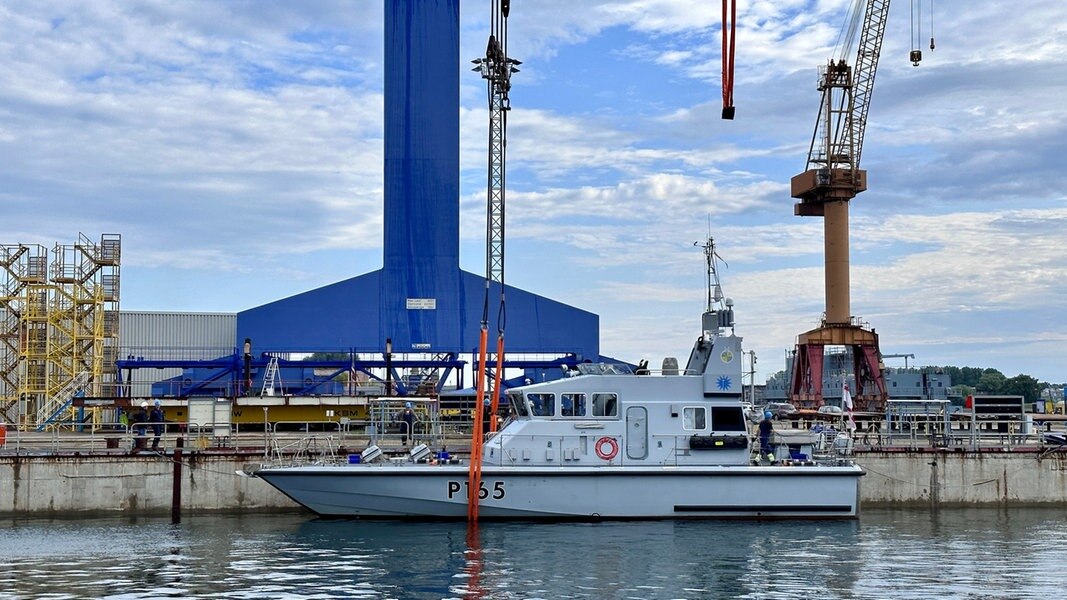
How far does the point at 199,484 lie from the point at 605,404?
9897 mm

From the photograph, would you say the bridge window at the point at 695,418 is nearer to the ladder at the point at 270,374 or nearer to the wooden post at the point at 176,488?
the wooden post at the point at 176,488

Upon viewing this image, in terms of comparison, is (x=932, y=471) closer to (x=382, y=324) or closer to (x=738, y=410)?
(x=738, y=410)

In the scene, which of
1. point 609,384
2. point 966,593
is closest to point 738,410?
point 609,384

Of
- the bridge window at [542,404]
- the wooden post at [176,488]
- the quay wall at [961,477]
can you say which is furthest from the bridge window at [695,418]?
the wooden post at [176,488]

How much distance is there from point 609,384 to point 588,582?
761 cm

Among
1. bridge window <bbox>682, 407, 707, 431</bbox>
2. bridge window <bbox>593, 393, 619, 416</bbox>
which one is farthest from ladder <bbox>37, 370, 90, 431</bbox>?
bridge window <bbox>682, 407, 707, 431</bbox>

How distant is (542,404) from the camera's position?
2500 cm

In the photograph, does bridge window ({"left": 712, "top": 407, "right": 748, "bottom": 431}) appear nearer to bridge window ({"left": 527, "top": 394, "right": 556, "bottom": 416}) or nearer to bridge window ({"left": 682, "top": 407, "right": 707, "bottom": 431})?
bridge window ({"left": 682, "top": 407, "right": 707, "bottom": 431})

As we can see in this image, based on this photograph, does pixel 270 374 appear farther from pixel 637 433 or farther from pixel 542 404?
pixel 637 433

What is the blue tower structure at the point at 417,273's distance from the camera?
52.4m

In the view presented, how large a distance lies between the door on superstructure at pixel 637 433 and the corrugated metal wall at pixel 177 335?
35557 millimetres

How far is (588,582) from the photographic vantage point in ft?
58.7

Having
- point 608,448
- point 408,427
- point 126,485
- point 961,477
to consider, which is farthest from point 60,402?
point 961,477

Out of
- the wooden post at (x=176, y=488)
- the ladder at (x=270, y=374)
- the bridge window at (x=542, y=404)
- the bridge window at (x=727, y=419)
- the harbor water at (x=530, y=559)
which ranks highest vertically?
the ladder at (x=270, y=374)
